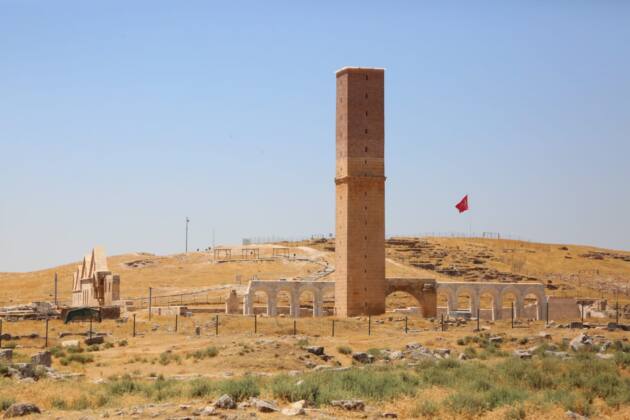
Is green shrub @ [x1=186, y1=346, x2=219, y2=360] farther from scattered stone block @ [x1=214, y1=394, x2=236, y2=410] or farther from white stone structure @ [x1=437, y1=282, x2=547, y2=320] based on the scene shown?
white stone structure @ [x1=437, y1=282, x2=547, y2=320]

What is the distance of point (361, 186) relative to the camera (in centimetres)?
5109

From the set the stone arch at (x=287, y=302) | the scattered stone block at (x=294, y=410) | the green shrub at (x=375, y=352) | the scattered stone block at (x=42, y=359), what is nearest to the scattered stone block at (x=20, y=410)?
the scattered stone block at (x=294, y=410)

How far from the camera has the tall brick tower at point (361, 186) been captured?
50.8m

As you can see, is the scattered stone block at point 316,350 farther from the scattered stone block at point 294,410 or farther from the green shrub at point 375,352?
the scattered stone block at point 294,410

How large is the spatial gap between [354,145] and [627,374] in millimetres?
28507

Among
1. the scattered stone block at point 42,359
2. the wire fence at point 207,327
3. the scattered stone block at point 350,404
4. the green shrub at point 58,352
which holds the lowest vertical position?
the wire fence at point 207,327

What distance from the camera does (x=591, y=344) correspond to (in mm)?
32125

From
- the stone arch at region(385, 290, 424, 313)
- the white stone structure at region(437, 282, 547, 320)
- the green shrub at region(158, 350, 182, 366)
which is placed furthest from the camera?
the stone arch at region(385, 290, 424, 313)

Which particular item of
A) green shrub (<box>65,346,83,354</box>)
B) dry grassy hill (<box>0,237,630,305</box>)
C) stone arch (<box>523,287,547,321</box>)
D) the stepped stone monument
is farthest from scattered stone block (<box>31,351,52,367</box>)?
dry grassy hill (<box>0,237,630,305</box>)

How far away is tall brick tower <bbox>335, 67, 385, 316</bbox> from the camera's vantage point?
50.8 meters

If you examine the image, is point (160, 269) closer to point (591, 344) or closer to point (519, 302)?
point (519, 302)

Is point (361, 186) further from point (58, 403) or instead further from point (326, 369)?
point (58, 403)

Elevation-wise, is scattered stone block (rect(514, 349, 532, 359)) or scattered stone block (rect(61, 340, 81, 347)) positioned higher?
scattered stone block (rect(514, 349, 532, 359))

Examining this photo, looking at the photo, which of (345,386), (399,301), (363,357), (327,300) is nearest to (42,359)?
(363,357)
